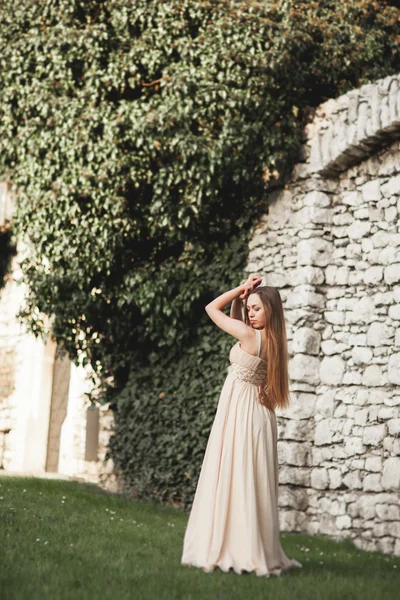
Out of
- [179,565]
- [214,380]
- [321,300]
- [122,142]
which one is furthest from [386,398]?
[122,142]

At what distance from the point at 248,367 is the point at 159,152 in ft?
14.7

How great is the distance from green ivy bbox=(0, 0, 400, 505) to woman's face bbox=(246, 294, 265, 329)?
365 cm

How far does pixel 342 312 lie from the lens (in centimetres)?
827

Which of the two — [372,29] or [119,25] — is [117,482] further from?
[372,29]

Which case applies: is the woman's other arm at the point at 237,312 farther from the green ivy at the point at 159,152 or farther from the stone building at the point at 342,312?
the green ivy at the point at 159,152

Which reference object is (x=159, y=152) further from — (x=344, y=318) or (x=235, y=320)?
(x=235, y=320)

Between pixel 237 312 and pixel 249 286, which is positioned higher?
pixel 249 286

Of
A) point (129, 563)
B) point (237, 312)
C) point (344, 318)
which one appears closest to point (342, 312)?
point (344, 318)

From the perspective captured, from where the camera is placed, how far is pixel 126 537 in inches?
255

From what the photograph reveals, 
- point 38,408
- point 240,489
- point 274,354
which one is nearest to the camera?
point 240,489

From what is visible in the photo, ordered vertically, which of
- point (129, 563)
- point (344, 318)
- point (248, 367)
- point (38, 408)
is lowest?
point (129, 563)

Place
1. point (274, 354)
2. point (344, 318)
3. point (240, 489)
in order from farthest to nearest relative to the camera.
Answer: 1. point (344, 318)
2. point (274, 354)
3. point (240, 489)

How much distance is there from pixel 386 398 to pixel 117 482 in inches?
160

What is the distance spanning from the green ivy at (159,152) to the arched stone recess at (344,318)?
52 cm
